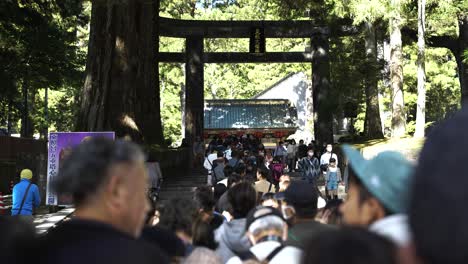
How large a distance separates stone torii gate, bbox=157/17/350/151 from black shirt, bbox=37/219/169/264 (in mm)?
29056

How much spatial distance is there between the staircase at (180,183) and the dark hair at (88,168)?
648 inches

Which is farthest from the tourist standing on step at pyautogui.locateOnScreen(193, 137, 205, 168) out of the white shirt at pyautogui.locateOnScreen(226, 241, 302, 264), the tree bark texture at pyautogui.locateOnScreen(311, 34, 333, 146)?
the white shirt at pyautogui.locateOnScreen(226, 241, 302, 264)

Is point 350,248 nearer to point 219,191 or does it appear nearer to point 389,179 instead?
point 389,179

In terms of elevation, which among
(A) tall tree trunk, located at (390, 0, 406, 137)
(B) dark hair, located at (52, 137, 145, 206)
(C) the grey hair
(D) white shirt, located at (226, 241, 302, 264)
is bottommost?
(D) white shirt, located at (226, 241, 302, 264)

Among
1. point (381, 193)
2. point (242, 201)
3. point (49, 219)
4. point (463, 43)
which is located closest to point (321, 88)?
point (463, 43)

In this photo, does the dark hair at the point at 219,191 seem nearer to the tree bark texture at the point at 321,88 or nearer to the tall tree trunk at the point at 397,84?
the tall tree trunk at the point at 397,84

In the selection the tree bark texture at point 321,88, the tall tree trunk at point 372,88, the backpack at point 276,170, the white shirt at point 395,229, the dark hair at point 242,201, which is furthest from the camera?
the tree bark texture at point 321,88

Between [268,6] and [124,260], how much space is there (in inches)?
1291

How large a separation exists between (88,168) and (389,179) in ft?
3.53

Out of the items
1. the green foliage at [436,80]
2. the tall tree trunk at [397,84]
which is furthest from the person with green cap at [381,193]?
the green foliage at [436,80]

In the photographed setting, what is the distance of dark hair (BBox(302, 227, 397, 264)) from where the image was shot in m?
1.62

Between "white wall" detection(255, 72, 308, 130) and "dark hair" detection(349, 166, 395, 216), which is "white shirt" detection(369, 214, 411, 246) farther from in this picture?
"white wall" detection(255, 72, 308, 130)

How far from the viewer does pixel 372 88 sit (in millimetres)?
27672

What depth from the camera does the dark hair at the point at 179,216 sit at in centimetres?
475
